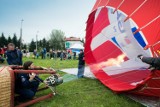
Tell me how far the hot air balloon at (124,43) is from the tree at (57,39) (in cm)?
6070

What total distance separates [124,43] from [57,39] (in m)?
66.6

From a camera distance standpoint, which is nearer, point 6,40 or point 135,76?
point 135,76

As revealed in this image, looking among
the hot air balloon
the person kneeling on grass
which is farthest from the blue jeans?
the person kneeling on grass

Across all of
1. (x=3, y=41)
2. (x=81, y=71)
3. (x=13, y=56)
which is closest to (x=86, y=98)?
(x=13, y=56)

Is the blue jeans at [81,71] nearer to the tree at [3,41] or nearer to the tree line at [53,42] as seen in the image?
the tree at [3,41]

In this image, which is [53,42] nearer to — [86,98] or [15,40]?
[15,40]

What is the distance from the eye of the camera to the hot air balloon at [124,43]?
13.3 ft

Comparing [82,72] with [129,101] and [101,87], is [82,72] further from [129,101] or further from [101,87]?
[129,101]

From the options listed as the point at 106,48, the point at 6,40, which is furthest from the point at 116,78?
the point at 6,40

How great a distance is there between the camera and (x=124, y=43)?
5.72m

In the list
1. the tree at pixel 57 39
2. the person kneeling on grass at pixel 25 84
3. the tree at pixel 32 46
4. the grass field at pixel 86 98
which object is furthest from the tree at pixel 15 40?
the person kneeling on grass at pixel 25 84

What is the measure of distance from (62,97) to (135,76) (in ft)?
5.65

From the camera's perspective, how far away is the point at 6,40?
53.0 meters

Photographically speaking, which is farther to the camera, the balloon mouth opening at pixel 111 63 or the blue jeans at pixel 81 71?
the blue jeans at pixel 81 71
